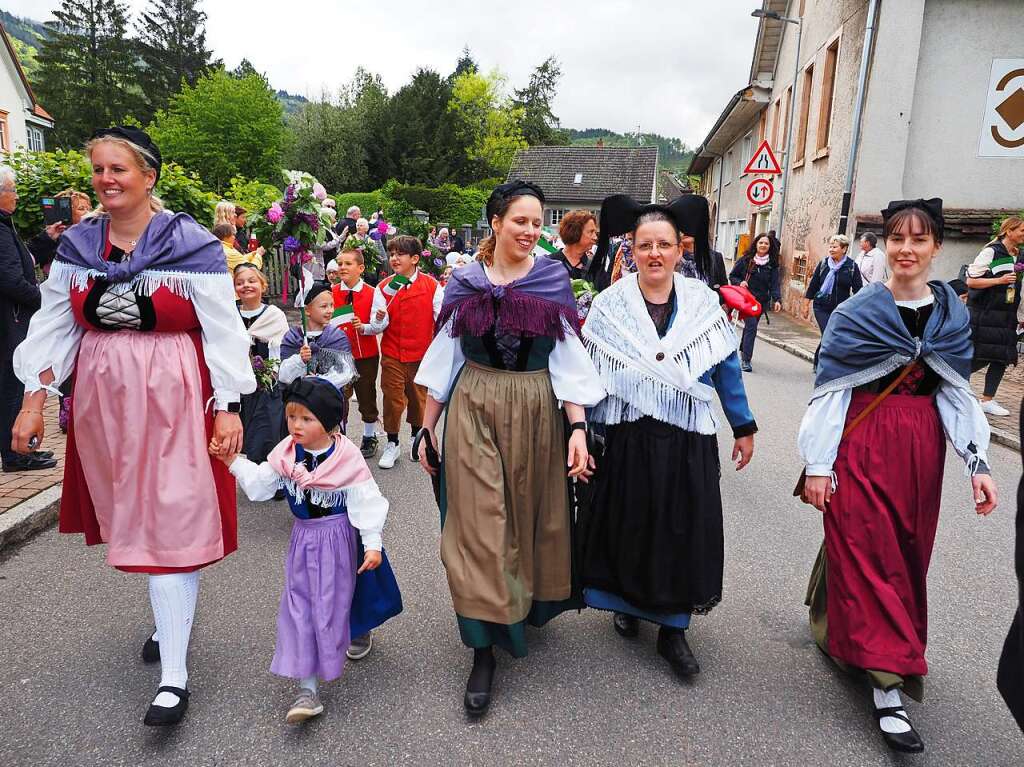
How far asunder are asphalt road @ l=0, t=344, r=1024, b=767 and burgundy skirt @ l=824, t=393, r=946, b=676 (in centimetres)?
39

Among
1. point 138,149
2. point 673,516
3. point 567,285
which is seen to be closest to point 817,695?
point 673,516

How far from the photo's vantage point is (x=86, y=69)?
145ft

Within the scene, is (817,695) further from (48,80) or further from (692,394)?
(48,80)

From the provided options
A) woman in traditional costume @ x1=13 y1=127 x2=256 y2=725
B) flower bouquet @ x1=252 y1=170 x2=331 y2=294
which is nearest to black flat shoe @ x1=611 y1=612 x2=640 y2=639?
woman in traditional costume @ x1=13 y1=127 x2=256 y2=725

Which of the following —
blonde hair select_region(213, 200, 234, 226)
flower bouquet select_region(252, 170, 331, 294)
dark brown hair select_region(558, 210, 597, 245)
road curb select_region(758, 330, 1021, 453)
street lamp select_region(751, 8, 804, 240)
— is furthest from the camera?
street lamp select_region(751, 8, 804, 240)

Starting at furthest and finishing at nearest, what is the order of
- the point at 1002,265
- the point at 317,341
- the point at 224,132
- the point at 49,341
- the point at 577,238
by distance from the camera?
the point at 224,132 < the point at 1002,265 < the point at 577,238 < the point at 317,341 < the point at 49,341

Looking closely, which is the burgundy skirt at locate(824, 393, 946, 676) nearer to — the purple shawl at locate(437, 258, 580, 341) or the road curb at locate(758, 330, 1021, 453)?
the purple shawl at locate(437, 258, 580, 341)

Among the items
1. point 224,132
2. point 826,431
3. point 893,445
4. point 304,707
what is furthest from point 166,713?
point 224,132

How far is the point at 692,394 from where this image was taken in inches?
117

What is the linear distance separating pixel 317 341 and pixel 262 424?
68cm

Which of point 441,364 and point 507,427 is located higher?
point 441,364

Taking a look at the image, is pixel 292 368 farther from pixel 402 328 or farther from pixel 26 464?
pixel 26 464

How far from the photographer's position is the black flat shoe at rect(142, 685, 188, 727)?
8.43ft

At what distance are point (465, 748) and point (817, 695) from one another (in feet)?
4.81
